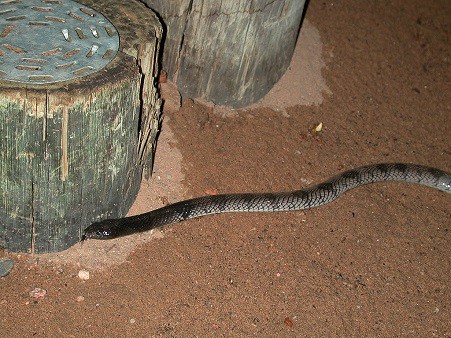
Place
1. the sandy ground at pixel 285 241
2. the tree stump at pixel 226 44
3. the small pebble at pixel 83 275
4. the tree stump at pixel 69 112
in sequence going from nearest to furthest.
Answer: the tree stump at pixel 69 112 < the sandy ground at pixel 285 241 < the small pebble at pixel 83 275 < the tree stump at pixel 226 44

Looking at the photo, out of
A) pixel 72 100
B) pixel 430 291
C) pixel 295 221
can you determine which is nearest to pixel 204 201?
pixel 295 221

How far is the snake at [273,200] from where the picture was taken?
5094 mm

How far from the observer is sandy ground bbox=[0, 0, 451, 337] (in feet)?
15.2

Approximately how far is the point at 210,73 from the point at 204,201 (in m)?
1.53

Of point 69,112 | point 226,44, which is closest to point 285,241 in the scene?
point 226,44

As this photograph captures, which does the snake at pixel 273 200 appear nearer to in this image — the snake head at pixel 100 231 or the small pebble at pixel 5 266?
the snake head at pixel 100 231

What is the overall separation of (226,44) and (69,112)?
7.73 ft

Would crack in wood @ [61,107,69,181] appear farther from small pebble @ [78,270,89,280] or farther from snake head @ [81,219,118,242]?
small pebble @ [78,270,89,280]

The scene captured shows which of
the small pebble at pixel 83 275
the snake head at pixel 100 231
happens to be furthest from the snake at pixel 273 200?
the small pebble at pixel 83 275

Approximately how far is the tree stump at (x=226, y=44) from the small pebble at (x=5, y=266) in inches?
102

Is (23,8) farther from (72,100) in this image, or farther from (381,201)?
(381,201)

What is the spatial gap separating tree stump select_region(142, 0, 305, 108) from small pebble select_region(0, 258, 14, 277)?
8.51 ft

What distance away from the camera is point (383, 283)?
17.1 ft

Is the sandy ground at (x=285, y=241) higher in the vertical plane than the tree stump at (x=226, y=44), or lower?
lower
